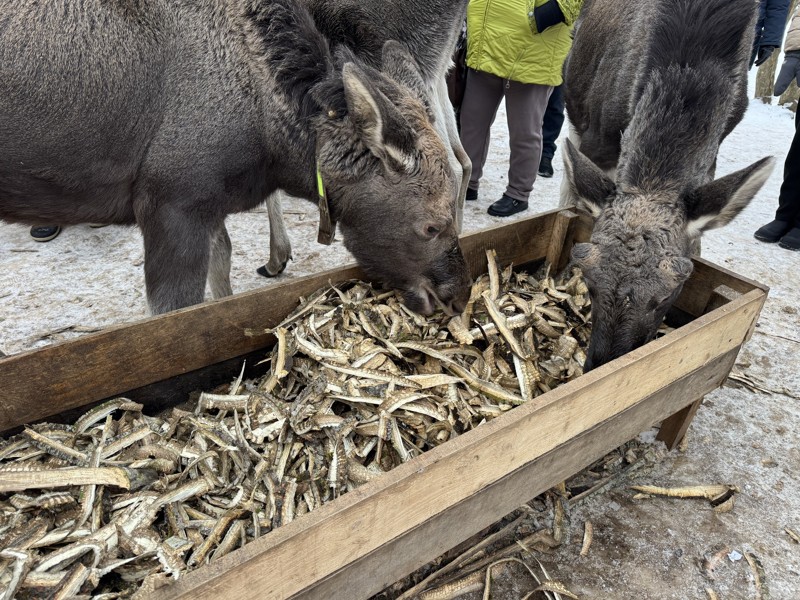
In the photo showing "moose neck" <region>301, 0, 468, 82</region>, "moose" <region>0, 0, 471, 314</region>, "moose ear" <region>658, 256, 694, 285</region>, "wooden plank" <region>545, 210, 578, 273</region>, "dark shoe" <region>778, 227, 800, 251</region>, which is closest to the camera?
"moose" <region>0, 0, 471, 314</region>

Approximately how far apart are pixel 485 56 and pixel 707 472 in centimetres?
470

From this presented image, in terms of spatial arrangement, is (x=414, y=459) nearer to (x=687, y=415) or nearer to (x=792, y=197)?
(x=687, y=415)

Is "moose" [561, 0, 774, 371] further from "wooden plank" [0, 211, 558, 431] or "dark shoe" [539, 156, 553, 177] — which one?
"dark shoe" [539, 156, 553, 177]

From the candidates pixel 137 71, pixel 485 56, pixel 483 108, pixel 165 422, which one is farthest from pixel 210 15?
pixel 483 108

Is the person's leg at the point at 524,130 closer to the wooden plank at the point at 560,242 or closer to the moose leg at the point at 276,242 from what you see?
the wooden plank at the point at 560,242

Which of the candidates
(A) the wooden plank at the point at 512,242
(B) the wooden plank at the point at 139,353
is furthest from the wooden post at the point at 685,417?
(B) the wooden plank at the point at 139,353

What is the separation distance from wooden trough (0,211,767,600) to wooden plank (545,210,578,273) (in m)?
0.72

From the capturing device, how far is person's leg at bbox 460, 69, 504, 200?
6.18 m

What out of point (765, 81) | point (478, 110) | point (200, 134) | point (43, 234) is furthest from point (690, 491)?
point (765, 81)

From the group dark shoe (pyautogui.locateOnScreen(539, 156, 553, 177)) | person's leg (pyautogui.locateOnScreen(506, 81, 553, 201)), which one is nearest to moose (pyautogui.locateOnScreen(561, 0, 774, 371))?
person's leg (pyautogui.locateOnScreen(506, 81, 553, 201))

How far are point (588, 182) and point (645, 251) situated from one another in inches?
23.4

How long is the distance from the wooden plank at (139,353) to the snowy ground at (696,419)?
0.51 ft

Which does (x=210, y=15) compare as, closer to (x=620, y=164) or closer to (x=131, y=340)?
(x=131, y=340)

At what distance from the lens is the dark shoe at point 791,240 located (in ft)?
19.4
